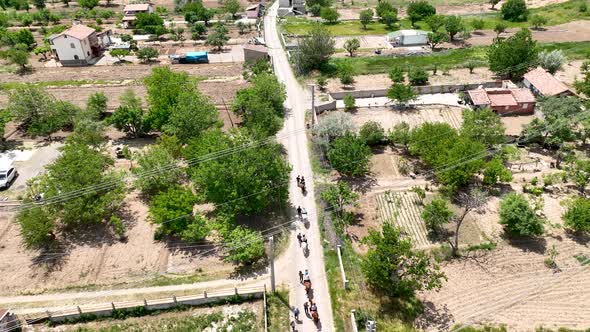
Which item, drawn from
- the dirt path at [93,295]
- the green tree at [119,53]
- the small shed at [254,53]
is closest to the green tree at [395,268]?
the dirt path at [93,295]

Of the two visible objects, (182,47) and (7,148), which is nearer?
(7,148)

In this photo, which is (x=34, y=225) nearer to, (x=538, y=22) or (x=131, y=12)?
(x=131, y=12)

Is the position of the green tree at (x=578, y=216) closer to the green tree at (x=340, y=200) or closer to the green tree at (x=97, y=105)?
the green tree at (x=340, y=200)

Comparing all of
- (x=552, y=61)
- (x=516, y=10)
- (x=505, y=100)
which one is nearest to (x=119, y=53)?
(x=505, y=100)

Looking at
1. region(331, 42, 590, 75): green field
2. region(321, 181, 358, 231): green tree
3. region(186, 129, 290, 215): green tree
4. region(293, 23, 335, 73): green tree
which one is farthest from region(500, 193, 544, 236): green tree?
region(293, 23, 335, 73): green tree

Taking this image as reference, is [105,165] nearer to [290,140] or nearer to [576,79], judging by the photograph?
[290,140]

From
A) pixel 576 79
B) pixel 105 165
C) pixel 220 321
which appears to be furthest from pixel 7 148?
pixel 576 79
